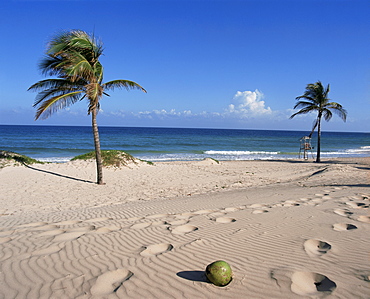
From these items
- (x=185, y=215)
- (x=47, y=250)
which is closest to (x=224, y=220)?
(x=185, y=215)

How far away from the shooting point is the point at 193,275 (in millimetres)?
Result: 2826

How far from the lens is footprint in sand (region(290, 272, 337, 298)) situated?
2.47 metres

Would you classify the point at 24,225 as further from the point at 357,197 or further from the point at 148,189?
the point at 357,197

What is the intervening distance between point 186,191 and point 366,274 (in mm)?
7821

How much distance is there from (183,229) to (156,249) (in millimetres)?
1029

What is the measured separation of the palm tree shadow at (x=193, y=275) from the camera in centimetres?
274

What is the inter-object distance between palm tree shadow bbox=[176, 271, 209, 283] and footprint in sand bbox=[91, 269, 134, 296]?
557mm

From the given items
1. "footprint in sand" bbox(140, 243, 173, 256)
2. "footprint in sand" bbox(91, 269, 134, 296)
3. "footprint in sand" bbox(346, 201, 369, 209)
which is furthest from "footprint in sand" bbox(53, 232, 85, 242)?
"footprint in sand" bbox(346, 201, 369, 209)

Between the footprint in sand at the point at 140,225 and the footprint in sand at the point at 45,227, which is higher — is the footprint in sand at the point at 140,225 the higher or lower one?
the higher one

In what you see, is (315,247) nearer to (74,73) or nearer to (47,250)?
(47,250)

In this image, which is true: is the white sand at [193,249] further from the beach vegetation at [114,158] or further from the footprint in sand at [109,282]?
the beach vegetation at [114,158]

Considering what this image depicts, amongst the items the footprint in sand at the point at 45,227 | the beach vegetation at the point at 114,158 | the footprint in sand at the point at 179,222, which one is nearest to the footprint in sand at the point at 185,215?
the footprint in sand at the point at 179,222

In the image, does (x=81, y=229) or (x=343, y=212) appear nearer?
(x=81, y=229)

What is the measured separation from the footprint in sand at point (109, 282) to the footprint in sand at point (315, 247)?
224 cm
